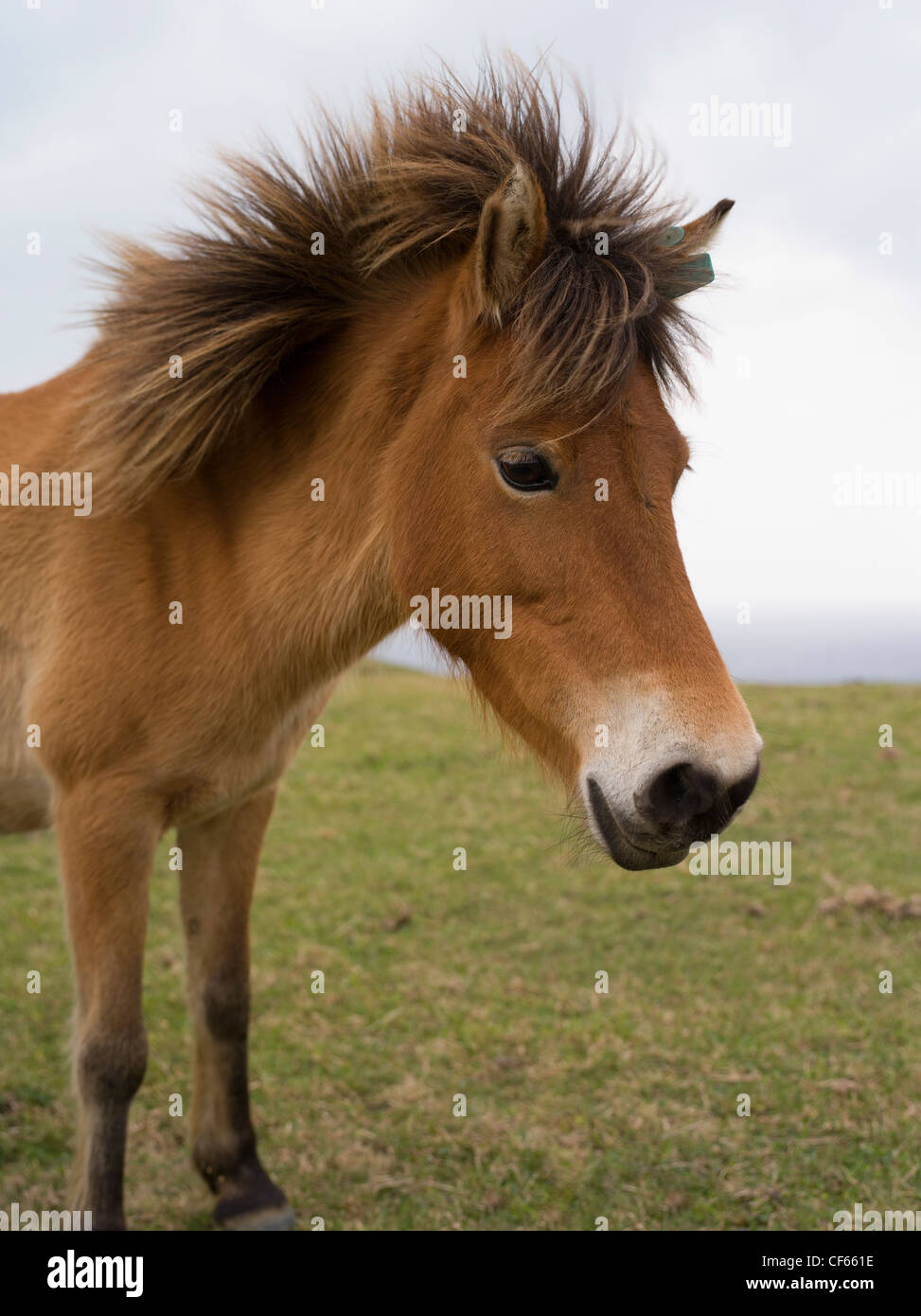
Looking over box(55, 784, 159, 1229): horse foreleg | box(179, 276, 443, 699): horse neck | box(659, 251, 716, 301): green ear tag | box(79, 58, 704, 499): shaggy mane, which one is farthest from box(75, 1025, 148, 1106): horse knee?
box(659, 251, 716, 301): green ear tag

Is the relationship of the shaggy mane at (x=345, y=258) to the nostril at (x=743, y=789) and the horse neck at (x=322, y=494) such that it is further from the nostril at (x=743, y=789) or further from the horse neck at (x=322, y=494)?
the nostril at (x=743, y=789)

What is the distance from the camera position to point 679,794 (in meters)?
2.59

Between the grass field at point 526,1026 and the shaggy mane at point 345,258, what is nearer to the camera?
the shaggy mane at point 345,258

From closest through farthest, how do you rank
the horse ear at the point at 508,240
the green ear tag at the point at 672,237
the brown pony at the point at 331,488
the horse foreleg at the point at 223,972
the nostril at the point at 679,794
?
the nostril at the point at 679,794, the horse ear at the point at 508,240, the brown pony at the point at 331,488, the green ear tag at the point at 672,237, the horse foreleg at the point at 223,972

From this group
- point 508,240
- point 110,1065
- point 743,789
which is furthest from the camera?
point 110,1065

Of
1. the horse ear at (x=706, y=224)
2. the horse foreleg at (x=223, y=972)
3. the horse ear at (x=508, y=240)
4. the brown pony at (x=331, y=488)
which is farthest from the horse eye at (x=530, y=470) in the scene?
the horse foreleg at (x=223, y=972)

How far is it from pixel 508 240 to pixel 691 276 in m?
0.77

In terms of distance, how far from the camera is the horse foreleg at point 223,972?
4238 millimetres

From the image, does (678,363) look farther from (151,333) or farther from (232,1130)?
(232,1130)

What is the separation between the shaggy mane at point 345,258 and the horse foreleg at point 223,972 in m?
1.48

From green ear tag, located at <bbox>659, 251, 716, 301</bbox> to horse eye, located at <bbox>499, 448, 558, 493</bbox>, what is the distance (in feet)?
2.63

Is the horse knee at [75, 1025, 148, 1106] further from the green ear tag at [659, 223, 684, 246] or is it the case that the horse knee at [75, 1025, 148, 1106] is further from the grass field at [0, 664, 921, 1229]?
the green ear tag at [659, 223, 684, 246]

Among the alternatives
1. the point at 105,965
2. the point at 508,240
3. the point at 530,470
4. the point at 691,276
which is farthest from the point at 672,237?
the point at 105,965

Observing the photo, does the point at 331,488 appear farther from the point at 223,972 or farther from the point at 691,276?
the point at 223,972
